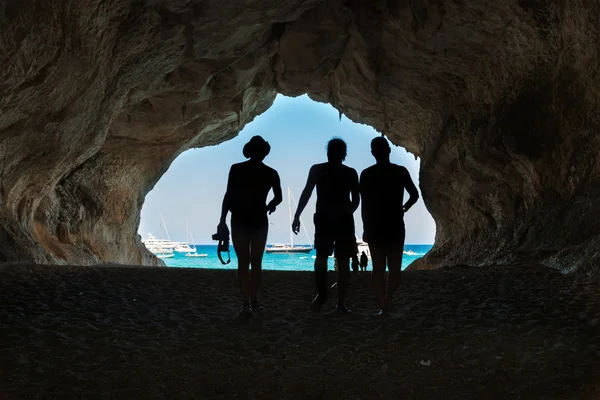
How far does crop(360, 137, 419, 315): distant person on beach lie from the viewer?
13.8 ft

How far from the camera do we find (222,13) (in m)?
9.62

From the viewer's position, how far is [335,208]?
4227mm

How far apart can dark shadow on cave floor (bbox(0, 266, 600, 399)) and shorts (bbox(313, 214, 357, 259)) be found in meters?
0.62

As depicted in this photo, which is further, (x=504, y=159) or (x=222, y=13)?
Answer: (x=504, y=159)

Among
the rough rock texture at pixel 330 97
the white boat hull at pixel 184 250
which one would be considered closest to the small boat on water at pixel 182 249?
the white boat hull at pixel 184 250

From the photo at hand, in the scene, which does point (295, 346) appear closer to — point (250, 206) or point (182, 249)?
point (250, 206)

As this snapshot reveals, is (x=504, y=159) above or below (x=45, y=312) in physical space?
above

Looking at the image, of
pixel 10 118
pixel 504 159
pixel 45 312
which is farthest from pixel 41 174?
pixel 504 159

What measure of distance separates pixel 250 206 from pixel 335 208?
0.75 metres

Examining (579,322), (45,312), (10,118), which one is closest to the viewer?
(579,322)

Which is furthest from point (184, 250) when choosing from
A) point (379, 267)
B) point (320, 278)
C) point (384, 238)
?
point (384, 238)

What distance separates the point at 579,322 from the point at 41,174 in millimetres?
10743

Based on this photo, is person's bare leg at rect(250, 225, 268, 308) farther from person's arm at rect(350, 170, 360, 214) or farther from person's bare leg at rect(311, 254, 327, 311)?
person's arm at rect(350, 170, 360, 214)

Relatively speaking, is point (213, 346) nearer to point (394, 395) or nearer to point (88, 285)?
point (394, 395)
